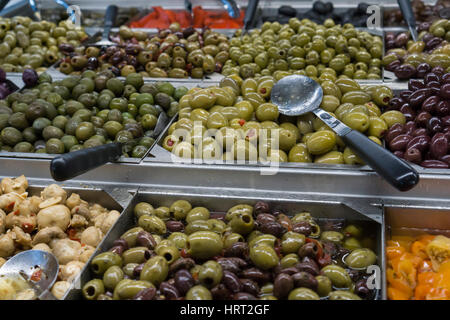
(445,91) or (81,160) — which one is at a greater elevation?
(445,91)

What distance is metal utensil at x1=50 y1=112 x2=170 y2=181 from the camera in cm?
166

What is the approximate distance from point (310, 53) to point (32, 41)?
7.86 feet

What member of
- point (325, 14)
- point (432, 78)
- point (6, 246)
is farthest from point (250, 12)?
point (6, 246)

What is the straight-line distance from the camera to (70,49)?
356 centimetres

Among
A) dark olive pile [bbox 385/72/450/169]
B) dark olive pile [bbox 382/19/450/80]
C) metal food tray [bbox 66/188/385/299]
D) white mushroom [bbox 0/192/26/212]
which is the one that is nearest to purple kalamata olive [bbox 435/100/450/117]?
dark olive pile [bbox 385/72/450/169]

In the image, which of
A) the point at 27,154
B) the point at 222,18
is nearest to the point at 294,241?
the point at 27,154

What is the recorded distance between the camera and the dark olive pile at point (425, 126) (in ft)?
6.46

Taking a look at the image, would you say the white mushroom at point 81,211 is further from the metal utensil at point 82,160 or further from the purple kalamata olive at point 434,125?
the purple kalamata olive at point 434,125

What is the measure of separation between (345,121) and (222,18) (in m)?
2.45

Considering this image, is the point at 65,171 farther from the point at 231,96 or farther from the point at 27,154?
the point at 231,96

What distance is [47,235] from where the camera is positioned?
6.03ft

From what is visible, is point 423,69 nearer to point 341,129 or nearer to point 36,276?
point 341,129

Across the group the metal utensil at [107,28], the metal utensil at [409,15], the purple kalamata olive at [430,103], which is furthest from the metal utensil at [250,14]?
the purple kalamata olive at [430,103]

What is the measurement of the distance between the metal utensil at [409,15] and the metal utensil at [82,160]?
8.28ft
